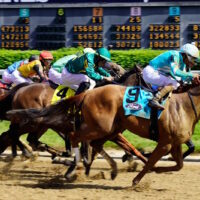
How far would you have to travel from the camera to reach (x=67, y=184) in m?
7.29

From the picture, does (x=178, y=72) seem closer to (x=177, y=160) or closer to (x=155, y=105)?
(x=155, y=105)

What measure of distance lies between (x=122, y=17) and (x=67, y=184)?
8580 millimetres

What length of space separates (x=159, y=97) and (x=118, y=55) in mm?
7905

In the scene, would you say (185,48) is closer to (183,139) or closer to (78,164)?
(183,139)

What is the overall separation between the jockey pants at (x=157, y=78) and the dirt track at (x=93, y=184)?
1159 millimetres

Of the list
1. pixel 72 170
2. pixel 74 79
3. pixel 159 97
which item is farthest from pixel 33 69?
pixel 159 97

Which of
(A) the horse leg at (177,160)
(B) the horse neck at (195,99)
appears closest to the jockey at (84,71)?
(B) the horse neck at (195,99)

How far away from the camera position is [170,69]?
23.5 feet

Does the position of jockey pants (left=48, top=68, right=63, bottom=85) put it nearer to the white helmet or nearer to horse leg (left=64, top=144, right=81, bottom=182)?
horse leg (left=64, top=144, right=81, bottom=182)

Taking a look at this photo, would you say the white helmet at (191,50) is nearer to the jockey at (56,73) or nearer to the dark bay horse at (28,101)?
the jockey at (56,73)

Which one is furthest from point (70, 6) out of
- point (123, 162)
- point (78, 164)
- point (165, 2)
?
point (78, 164)

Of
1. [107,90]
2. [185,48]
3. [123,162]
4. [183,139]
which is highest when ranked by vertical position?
[185,48]

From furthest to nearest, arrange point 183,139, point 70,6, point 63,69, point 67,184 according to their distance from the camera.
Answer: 1. point 70,6
2. point 63,69
3. point 67,184
4. point 183,139

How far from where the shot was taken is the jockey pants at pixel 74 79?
799 centimetres
